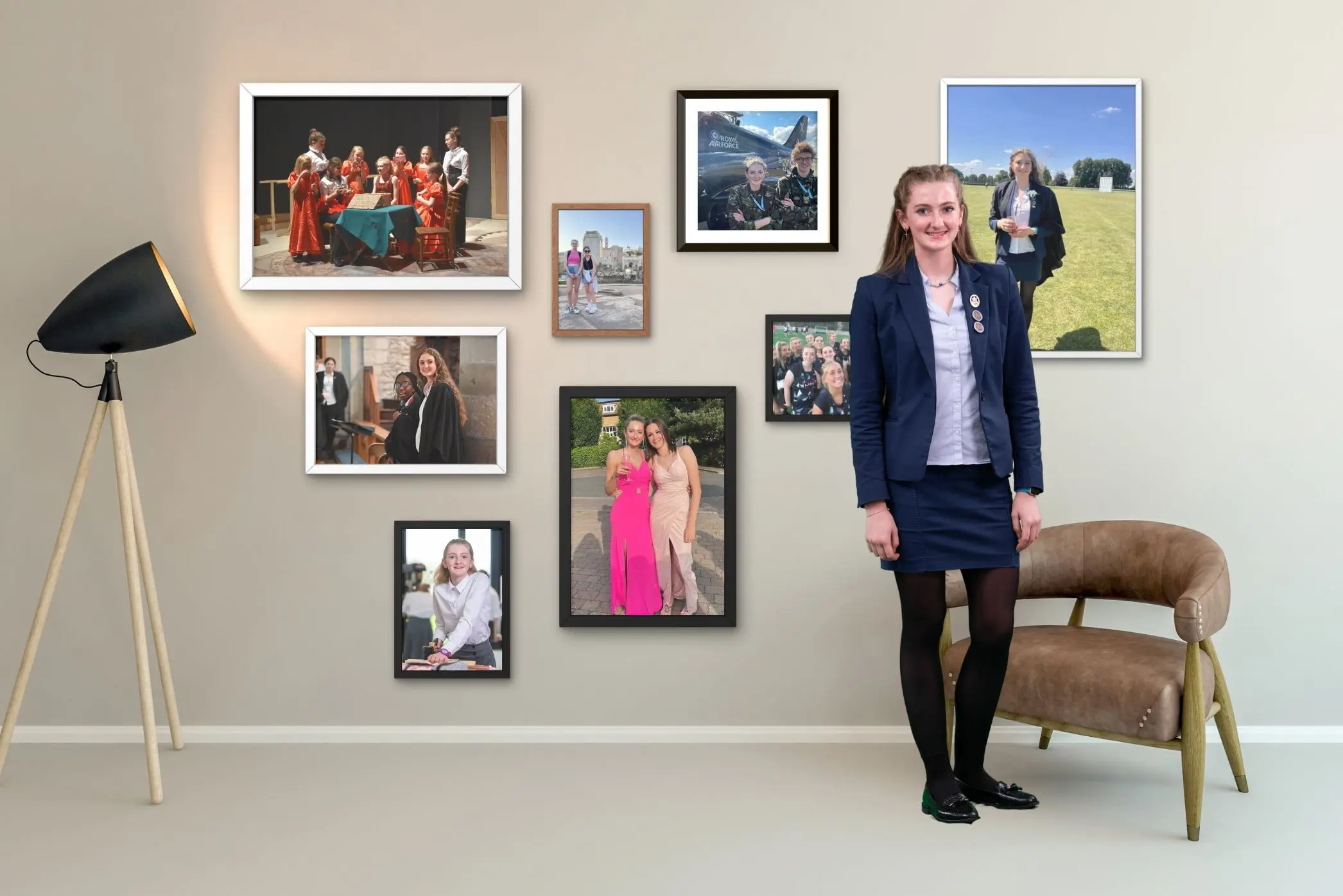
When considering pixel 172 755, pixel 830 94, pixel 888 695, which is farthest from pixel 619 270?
pixel 172 755

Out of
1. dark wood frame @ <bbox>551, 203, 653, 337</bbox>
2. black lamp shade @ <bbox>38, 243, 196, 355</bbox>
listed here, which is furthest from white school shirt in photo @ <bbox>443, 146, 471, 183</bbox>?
black lamp shade @ <bbox>38, 243, 196, 355</bbox>

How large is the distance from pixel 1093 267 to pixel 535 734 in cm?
224

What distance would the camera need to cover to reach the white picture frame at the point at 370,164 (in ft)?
9.66

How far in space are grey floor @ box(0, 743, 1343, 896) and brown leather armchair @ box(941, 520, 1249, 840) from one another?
0.57 ft

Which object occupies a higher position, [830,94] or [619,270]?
[830,94]

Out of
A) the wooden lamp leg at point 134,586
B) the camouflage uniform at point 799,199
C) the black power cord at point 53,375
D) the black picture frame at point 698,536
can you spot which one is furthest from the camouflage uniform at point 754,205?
the black power cord at point 53,375

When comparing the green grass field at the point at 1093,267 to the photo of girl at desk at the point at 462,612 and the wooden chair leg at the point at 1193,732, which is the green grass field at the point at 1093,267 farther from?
the photo of girl at desk at the point at 462,612

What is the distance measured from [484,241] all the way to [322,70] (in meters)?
0.72

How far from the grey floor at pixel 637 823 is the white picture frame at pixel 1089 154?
1.20 meters

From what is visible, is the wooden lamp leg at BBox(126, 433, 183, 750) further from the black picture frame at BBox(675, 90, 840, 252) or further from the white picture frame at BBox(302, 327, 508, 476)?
the black picture frame at BBox(675, 90, 840, 252)

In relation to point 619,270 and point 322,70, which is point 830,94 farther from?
point 322,70

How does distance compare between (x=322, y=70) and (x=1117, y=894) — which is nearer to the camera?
(x=1117, y=894)

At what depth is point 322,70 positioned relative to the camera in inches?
117

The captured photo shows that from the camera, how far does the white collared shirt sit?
2262 millimetres
